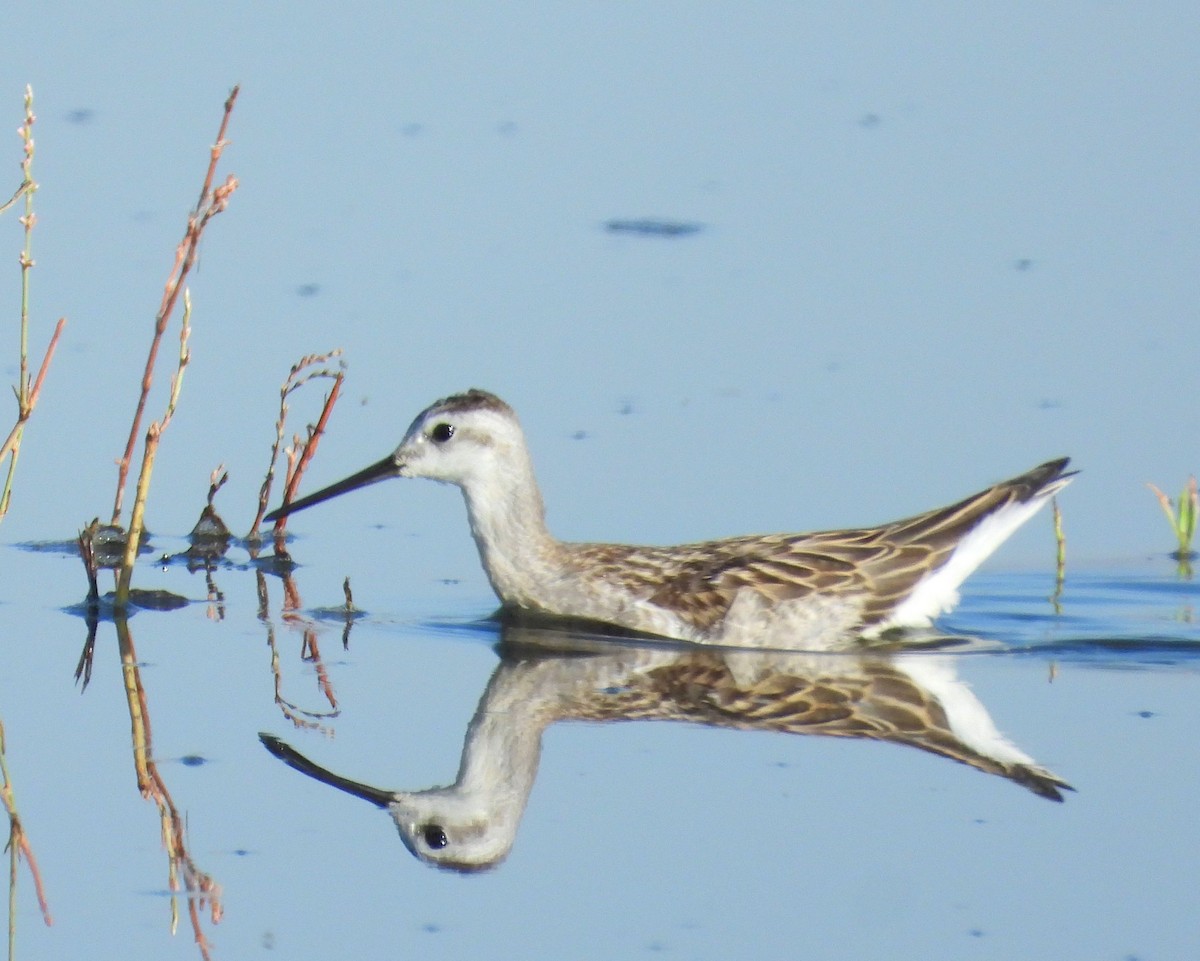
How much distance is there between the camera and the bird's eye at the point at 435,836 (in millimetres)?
8031

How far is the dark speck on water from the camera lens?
582 inches

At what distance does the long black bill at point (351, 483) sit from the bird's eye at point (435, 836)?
318cm

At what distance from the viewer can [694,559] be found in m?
10.9

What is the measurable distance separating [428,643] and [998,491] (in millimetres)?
2777

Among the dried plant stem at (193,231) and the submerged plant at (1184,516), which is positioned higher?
the dried plant stem at (193,231)

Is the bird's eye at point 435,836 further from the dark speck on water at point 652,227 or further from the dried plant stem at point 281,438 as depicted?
the dark speck on water at point 652,227

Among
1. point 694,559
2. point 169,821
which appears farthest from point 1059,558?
point 169,821

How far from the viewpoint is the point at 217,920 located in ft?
23.5

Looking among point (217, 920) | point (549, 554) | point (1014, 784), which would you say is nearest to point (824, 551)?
point (549, 554)

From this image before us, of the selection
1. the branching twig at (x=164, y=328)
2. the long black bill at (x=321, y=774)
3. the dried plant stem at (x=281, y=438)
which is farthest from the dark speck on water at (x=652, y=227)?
the long black bill at (x=321, y=774)

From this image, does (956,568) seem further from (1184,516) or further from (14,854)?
(14,854)

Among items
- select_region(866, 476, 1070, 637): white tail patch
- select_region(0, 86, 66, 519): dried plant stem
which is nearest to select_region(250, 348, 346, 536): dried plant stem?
select_region(0, 86, 66, 519): dried plant stem

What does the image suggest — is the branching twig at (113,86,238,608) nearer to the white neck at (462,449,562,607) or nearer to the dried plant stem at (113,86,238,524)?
the dried plant stem at (113,86,238,524)

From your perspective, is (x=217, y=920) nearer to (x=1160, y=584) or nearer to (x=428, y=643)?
(x=428, y=643)
